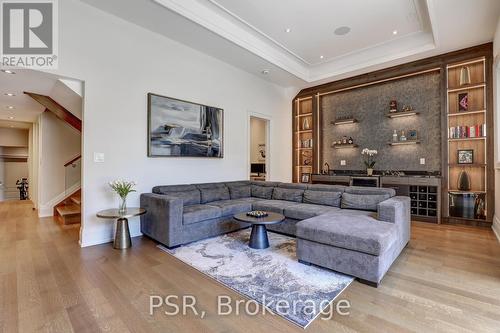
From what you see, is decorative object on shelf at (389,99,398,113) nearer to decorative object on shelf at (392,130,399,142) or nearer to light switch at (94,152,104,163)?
decorative object on shelf at (392,130,399,142)

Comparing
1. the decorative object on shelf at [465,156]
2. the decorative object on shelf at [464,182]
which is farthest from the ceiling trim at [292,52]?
the decorative object on shelf at [464,182]

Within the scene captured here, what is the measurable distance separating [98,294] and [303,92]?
21.0 ft

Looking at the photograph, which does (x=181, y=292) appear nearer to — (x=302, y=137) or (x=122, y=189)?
(x=122, y=189)

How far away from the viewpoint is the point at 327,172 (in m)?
6.50

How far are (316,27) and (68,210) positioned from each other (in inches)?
230

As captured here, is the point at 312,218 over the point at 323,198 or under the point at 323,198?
under

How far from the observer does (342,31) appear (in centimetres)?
440

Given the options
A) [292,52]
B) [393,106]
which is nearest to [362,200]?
[393,106]

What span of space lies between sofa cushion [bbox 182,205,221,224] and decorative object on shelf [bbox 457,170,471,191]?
4.47 meters

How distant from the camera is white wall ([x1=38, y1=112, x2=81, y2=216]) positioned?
5.39 metres

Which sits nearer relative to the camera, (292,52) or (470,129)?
(470,129)

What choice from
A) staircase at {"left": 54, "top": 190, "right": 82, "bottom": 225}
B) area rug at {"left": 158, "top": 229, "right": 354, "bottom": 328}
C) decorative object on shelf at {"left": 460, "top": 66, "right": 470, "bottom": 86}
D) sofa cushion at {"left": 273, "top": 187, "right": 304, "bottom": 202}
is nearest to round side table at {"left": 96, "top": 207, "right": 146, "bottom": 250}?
area rug at {"left": 158, "top": 229, "right": 354, "bottom": 328}

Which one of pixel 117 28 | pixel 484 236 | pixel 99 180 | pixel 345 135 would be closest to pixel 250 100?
pixel 345 135

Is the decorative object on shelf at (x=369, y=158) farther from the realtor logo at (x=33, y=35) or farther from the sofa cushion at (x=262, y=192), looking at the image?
the realtor logo at (x=33, y=35)
